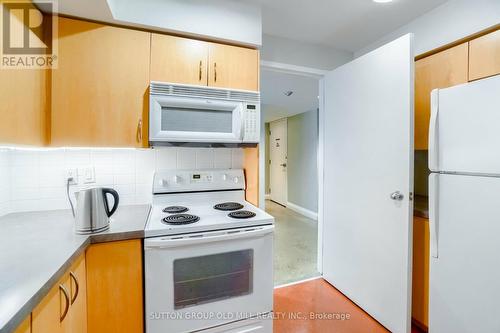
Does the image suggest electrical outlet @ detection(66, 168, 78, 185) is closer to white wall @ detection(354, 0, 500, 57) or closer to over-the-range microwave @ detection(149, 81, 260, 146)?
over-the-range microwave @ detection(149, 81, 260, 146)

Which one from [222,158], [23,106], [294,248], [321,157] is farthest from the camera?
[294,248]

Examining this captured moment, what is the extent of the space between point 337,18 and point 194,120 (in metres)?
1.43

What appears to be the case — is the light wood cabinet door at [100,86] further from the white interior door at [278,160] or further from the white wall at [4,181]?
the white interior door at [278,160]

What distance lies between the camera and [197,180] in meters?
1.86

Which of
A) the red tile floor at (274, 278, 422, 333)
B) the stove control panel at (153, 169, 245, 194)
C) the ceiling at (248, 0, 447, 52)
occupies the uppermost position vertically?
the ceiling at (248, 0, 447, 52)

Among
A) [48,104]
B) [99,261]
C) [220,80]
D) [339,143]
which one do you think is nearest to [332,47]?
[339,143]

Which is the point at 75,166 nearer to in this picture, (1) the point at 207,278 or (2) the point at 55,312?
(2) the point at 55,312

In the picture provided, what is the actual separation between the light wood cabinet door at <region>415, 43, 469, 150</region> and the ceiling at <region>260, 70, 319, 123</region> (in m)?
1.17

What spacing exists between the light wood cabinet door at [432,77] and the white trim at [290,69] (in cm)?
82

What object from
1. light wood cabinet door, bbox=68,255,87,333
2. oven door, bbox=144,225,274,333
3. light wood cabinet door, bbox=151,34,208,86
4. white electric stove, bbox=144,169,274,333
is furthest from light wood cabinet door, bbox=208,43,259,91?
light wood cabinet door, bbox=68,255,87,333

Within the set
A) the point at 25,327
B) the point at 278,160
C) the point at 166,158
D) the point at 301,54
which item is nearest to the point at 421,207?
the point at 301,54

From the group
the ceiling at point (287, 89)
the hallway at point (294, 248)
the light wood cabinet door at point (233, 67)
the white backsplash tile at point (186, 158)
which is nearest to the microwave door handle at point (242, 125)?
the light wood cabinet door at point (233, 67)

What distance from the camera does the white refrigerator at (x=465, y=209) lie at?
3.89 feet

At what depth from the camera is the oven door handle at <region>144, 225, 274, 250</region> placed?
1221 millimetres
